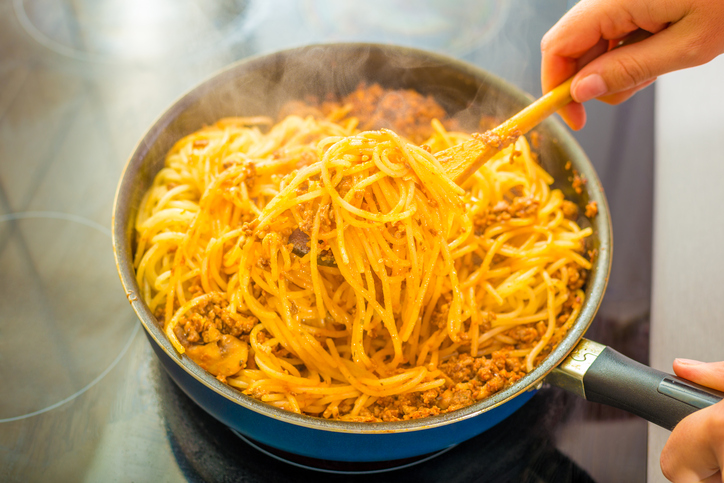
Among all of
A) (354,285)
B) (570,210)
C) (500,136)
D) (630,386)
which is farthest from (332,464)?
(570,210)

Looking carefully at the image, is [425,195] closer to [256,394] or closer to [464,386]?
[464,386]

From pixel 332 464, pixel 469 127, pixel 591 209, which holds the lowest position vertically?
pixel 332 464

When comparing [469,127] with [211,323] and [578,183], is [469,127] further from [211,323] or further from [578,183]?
[211,323]

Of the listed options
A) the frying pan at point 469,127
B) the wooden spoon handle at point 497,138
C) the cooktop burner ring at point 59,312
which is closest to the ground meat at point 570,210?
the frying pan at point 469,127

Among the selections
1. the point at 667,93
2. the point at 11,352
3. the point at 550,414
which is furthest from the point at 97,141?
the point at 667,93

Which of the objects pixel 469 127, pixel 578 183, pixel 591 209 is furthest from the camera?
pixel 469 127

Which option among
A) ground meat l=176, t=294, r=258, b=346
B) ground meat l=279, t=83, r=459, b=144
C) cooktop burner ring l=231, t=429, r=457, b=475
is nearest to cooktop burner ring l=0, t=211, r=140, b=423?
ground meat l=176, t=294, r=258, b=346
